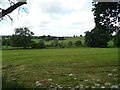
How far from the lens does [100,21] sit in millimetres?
32062

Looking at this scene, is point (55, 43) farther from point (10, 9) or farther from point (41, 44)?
point (10, 9)

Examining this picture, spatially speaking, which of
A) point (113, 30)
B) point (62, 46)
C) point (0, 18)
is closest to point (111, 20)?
point (113, 30)

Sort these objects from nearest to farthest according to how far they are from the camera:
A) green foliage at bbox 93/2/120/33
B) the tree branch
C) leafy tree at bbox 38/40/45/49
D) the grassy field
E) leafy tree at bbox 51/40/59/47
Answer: the tree branch, the grassy field, green foliage at bbox 93/2/120/33, leafy tree at bbox 38/40/45/49, leafy tree at bbox 51/40/59/47

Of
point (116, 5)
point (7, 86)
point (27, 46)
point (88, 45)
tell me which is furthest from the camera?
point (88, 45)

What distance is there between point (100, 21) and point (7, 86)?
21685mm

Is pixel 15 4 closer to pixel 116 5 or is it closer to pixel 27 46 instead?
pixel 116 5

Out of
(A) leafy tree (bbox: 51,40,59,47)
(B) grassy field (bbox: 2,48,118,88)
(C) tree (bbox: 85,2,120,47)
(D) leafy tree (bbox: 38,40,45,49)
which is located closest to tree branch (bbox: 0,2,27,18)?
(B) grassy field (bbox: 2,48,118,88)

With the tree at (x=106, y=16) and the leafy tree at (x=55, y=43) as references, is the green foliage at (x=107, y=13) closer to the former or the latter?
the tree at (x=106, y=16)

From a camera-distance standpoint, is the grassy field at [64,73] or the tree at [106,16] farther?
the tree at [106,16]

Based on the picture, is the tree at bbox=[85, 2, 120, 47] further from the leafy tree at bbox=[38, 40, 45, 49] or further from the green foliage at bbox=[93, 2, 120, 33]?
the leafy tree at bbox=[38, 40, 45, 49]

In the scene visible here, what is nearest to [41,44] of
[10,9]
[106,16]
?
[106,16]

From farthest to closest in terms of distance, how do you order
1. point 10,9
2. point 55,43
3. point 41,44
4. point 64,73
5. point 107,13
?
point 55,43 < point 41,44 < point 107,13 < point 64,73 < point 10,9

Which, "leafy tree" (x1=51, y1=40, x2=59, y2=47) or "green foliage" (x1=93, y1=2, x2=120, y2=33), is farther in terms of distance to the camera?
"leafy tree" (x1=51, y1=40, x2=59, y2=47)

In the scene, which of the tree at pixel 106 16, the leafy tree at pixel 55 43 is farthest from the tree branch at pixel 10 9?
the leafy tree at pixel 55 43
